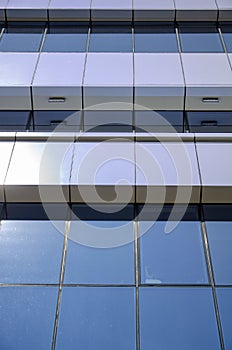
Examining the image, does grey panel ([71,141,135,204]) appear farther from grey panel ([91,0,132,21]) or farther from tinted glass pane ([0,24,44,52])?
grey panel ([91,0,132,21])

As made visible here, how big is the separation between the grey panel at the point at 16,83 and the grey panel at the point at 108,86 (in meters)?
1.59

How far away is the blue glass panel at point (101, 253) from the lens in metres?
10.6

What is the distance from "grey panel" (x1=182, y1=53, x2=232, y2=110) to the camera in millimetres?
14953

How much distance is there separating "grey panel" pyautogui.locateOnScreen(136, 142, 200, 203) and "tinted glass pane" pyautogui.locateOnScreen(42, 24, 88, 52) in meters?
5.56

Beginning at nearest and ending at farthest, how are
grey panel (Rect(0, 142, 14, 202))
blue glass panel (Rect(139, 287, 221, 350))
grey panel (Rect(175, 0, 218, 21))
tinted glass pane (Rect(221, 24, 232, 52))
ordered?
blue glass panel (Rect(139, 287, 221, 350)) → grey panel (Rect(0, 142, 14, 202)) → tinted glass pane (Rect(221, 24, 232, 52)) → grey panel (Rect(175, 0, 218, 21))

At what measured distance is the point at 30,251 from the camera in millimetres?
11102

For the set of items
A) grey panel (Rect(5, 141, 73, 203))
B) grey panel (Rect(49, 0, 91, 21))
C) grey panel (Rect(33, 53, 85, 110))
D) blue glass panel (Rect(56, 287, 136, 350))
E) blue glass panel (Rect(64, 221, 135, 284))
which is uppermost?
grey panel (Rect(49, 0, 91, 21))

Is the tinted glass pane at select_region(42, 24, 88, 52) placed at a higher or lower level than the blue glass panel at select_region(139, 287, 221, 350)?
higher

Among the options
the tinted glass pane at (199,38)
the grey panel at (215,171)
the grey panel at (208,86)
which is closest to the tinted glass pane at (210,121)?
the grey panel at (208,86)

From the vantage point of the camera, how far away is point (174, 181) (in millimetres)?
12062

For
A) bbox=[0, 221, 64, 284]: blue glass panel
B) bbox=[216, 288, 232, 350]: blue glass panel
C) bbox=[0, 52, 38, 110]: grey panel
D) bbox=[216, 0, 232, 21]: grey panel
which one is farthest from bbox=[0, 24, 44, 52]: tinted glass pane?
bbox=[216, 288, 232, 350]: blue glass panel

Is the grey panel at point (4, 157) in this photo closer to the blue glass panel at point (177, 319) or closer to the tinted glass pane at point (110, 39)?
the blue glass panel at point (177, 319)

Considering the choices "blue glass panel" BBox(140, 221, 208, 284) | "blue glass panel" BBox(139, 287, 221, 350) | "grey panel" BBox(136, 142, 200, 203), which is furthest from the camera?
"grey panel" BBox(136, 142, 200, 203)

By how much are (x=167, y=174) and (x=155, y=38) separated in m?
7.03
